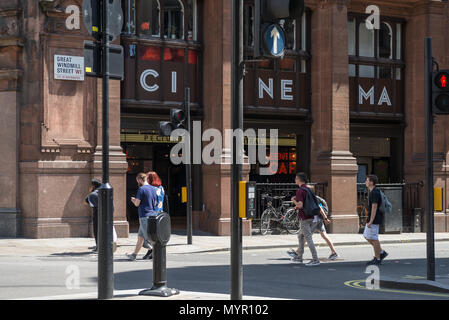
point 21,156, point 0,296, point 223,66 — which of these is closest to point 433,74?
point 0,296

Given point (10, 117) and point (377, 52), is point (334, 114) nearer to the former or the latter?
point (377, 52)

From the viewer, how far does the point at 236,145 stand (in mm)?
7754

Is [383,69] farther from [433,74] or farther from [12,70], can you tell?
[433,74]

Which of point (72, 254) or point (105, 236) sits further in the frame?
point (72, 254)

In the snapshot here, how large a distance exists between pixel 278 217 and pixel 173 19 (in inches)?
262

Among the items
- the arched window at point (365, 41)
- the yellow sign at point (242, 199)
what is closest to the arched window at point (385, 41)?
the arched window at point (365, 41)

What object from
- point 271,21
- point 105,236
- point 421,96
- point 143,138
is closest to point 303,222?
point 105,236

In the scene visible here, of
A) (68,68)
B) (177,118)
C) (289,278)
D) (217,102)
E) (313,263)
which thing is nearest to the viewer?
(289,278)

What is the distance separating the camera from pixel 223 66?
808 inches

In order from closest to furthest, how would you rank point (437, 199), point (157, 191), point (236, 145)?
point (236, 145)
point (437, 199)
point (157, 191)

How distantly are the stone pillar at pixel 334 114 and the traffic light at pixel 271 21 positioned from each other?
1463cm

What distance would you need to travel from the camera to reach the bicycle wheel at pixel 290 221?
21.2 meters

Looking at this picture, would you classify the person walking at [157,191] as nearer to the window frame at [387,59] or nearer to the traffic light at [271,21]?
the traffic light at [271,21]
